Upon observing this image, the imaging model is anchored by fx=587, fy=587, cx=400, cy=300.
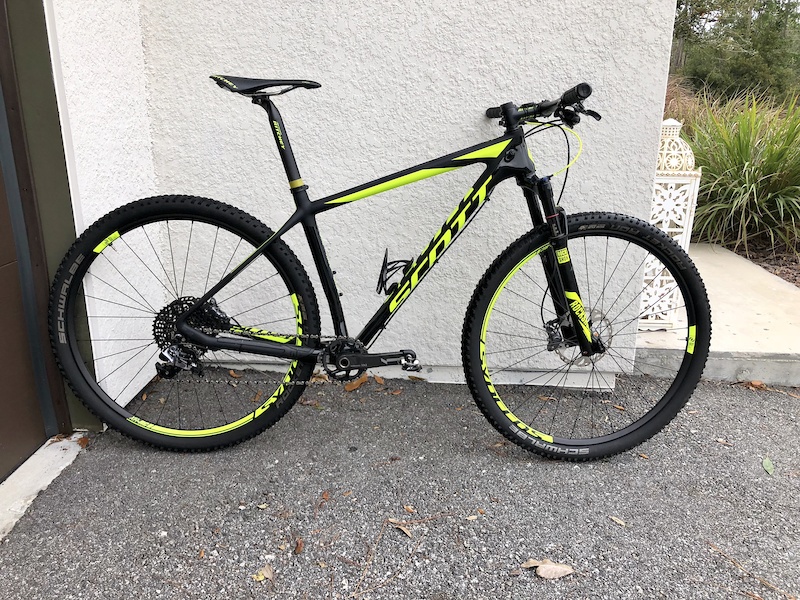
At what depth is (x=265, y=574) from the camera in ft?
6.09

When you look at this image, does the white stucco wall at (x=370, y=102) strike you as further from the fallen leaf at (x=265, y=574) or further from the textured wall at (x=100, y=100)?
the fallen leaf at (x=265, y=574)

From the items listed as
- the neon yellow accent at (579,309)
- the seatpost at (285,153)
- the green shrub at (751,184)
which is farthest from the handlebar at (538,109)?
the green shrub at (751,184)

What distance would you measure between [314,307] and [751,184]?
4170 millimetres

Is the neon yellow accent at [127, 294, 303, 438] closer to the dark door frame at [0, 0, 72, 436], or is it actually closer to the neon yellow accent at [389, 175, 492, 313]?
the dark door frame at [0, 0, 72, 436]

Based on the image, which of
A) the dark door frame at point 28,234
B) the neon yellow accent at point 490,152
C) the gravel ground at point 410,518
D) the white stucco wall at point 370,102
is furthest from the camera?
the white stucco wall at point 370,102

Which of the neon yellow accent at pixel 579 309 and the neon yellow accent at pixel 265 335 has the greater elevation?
the neon yellow accent at pixel 579 309

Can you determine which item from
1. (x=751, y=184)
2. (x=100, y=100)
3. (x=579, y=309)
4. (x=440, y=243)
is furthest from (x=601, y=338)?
(x=751, y=184)

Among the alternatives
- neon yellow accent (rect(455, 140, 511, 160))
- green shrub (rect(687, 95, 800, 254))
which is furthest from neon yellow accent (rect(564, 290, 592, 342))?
green shrub (rect(687, 95, 800, 254))

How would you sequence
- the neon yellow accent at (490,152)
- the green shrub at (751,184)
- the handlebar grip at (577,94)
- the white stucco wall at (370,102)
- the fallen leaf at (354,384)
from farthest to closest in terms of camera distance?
1. the green shrub at (751,184)
2. the fallen leaf at (354,384)
3. the white stucco wall at (370,102)
4. the neon yellow accent at (490,152)
5. the handlebar grip at (577,94)

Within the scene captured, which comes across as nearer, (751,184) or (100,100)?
(100,100)

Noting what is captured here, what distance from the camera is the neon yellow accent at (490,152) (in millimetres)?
2246

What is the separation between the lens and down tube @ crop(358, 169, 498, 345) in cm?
230

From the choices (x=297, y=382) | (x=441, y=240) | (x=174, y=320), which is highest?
(x=441, y=240)

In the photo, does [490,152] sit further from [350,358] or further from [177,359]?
[177,359]
